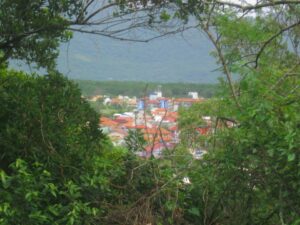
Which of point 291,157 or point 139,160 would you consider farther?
point 139,160

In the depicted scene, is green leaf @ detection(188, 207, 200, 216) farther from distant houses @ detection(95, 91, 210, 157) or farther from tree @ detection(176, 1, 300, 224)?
distant houses @ detection(95, 91, 210, 157)

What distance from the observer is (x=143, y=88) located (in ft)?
16.3

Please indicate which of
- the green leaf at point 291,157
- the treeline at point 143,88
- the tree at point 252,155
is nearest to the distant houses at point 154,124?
the treeline at point 143,88

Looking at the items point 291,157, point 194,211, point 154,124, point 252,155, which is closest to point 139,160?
point 154,124

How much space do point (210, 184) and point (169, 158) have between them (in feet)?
1.92

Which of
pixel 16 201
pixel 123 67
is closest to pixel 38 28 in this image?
pixel 16 201

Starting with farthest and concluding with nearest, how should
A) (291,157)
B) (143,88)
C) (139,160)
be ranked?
(139,160), (143,88), (291,157)

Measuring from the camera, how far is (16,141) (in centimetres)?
468

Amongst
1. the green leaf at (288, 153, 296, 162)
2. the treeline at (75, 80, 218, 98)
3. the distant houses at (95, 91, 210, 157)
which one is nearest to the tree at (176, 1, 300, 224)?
the green leaf at (288, 153, 296, 162)

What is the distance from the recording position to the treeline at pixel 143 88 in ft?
18.7

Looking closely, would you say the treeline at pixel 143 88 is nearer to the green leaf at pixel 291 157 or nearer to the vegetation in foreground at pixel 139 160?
the vegetation in foreground at pixel 139 160

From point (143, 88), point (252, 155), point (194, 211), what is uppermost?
point (143, 88)

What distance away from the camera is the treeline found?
225 inches

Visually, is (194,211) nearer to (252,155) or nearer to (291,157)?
(252,155)
